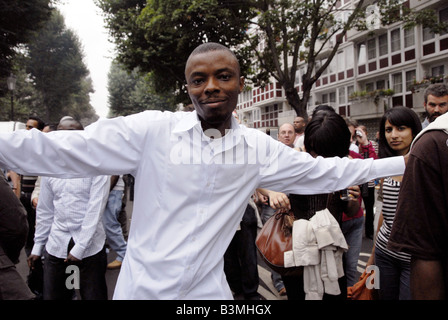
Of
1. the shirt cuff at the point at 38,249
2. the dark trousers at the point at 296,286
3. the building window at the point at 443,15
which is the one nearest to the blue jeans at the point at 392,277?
the dark trousers at the point at 296,286

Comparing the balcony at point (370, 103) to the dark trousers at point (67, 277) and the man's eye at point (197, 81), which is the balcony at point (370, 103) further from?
the man's eye at point (197, 81)

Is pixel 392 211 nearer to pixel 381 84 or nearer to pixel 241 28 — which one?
pixel 241 28

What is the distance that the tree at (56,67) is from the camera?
39719mm

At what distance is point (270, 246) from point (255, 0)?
45.0 ft

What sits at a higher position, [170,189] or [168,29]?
[168,29]

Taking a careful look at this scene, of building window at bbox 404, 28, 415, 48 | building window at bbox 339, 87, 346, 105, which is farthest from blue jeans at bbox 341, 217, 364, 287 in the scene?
building window at bbox 339, 87, 346, 105

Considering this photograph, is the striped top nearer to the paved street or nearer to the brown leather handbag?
the brown leather handbag

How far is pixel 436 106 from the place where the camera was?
13.9ft

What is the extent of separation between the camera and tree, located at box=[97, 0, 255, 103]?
1391cm

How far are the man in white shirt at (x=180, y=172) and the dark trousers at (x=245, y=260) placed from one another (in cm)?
268

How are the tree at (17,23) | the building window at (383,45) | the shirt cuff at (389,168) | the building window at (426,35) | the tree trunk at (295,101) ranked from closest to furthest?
1. the shirt cuff at (389,168)
2. the tree trunk at (295,101)
3. the tree at (17,23)
4. the building window at (426,35)
5. the building window at (383,45)

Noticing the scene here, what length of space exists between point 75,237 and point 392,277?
265 cm

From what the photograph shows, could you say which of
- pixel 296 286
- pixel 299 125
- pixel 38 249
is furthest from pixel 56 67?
pixel 296 286
